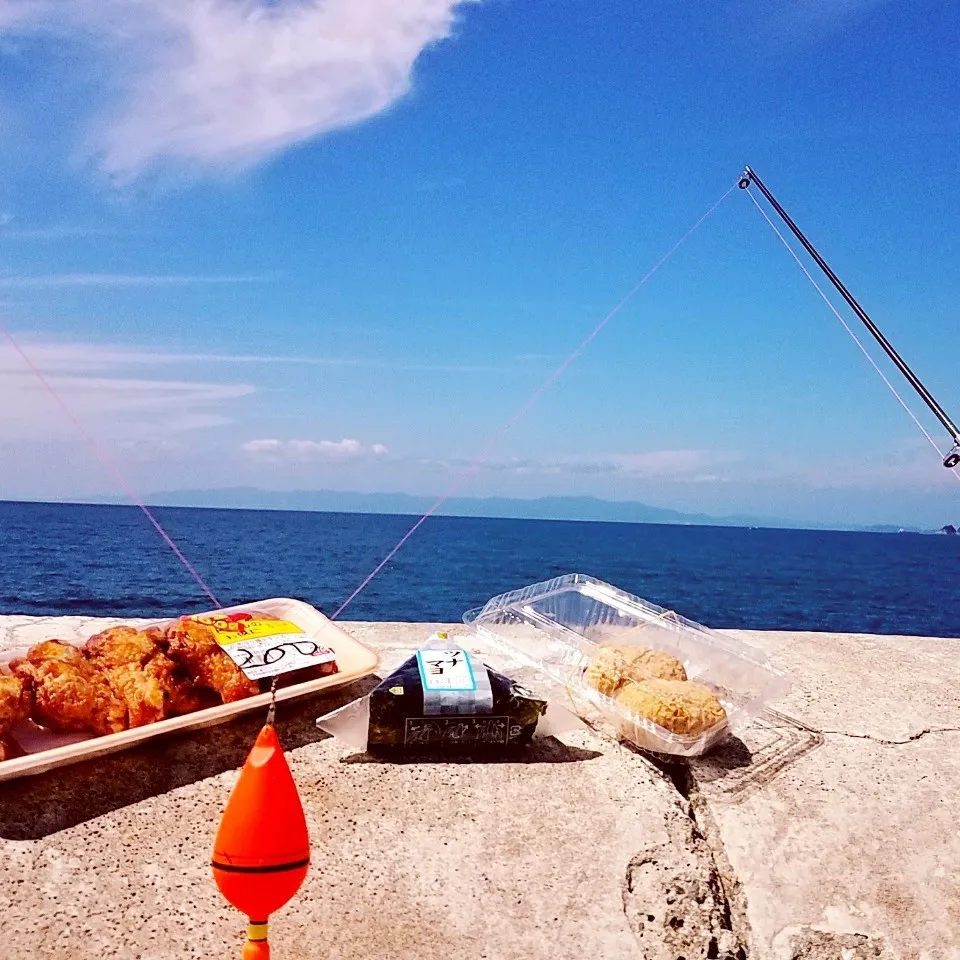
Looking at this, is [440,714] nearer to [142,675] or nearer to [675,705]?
[675,705]

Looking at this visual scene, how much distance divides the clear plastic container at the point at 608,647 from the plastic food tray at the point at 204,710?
629 millimetres

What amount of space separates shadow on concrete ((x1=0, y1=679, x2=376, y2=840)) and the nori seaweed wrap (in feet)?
0.92

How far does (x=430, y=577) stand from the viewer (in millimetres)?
66688

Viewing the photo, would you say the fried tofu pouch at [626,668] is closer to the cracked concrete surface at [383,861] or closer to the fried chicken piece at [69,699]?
the cracked concrete surface at [383,861]

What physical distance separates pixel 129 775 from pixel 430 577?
64834 mm

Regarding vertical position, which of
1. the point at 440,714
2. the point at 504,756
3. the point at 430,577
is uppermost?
the point at 440,714

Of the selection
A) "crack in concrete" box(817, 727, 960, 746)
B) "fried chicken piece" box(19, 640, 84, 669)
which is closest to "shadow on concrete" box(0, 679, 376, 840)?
"fried chicken piece" box(19, 640, 84, 669)

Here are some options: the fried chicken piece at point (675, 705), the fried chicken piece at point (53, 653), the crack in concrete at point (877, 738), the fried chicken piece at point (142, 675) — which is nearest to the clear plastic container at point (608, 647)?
the fried chicken piece at point (675, 705)

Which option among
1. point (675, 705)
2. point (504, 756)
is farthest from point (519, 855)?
point (675, 705)

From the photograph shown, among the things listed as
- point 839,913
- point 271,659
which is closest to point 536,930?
point 839,913

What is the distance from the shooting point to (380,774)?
244cm

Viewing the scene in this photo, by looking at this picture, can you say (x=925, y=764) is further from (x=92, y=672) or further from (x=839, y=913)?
(x=92, y=672)

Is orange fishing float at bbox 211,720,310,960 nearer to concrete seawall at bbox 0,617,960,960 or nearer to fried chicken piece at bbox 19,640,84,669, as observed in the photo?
concrete seawall at bbox 0,617,960,960

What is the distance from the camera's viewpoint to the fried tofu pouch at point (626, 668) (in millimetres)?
2891
